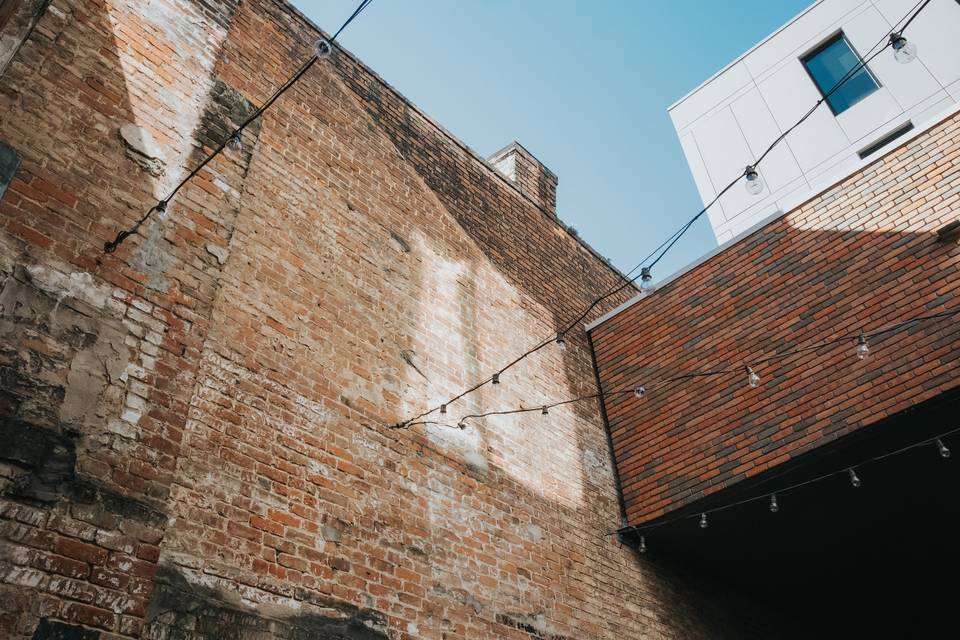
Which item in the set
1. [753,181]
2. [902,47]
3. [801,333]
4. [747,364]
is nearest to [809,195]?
[801,333]

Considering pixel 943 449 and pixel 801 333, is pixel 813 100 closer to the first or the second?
pixel 801 333

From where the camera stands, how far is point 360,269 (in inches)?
231

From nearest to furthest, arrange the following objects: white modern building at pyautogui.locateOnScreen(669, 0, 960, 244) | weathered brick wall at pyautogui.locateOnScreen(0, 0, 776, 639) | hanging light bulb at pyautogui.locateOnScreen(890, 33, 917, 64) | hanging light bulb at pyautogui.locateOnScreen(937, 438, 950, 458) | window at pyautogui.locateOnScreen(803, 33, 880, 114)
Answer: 1. weathered brick wall at pyautogui.locateOnScreen(0, 0, 776, 639)
2. hanging light bulb at pyautogui.locateOnScreen(890, 33, 917, 64)
3. hanging light bulb at pyautogui.locateOnScreen(937, 438, 950, 458)
4. white modern building at pyautogui.locateOnScreen(669, 0, 960, 244)
5. window at pyautogui.locateOnScreen(803, 33, 880, 114)

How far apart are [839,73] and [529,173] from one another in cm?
681

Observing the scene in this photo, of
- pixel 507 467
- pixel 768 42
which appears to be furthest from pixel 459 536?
pixel 768 42

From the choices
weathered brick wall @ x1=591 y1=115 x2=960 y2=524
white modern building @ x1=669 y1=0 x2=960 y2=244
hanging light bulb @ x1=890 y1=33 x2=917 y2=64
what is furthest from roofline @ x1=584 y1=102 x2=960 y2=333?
white modern building @ x1=669 y1=0 x2=960 y2=244

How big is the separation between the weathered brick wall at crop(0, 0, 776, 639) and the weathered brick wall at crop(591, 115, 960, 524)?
0.98 m

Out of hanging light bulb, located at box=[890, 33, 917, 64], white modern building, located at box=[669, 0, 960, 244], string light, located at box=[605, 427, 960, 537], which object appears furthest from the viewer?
white modern building, located at box=[669, 0, 960, 244]

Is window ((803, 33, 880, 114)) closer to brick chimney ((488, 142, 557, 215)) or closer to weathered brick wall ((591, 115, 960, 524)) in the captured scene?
brick chimney ((488, 142, 557, 215))

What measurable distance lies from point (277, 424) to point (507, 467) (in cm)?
243

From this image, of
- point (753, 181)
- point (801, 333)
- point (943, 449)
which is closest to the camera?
point (753, 181)

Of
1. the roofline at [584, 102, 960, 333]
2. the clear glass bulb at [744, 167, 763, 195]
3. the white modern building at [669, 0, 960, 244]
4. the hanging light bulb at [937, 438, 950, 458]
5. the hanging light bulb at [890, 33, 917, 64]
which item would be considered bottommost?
the hanging light bulb at [937, 438, 950, 458]

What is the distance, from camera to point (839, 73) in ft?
40.9

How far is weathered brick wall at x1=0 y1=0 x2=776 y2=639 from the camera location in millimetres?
3324
